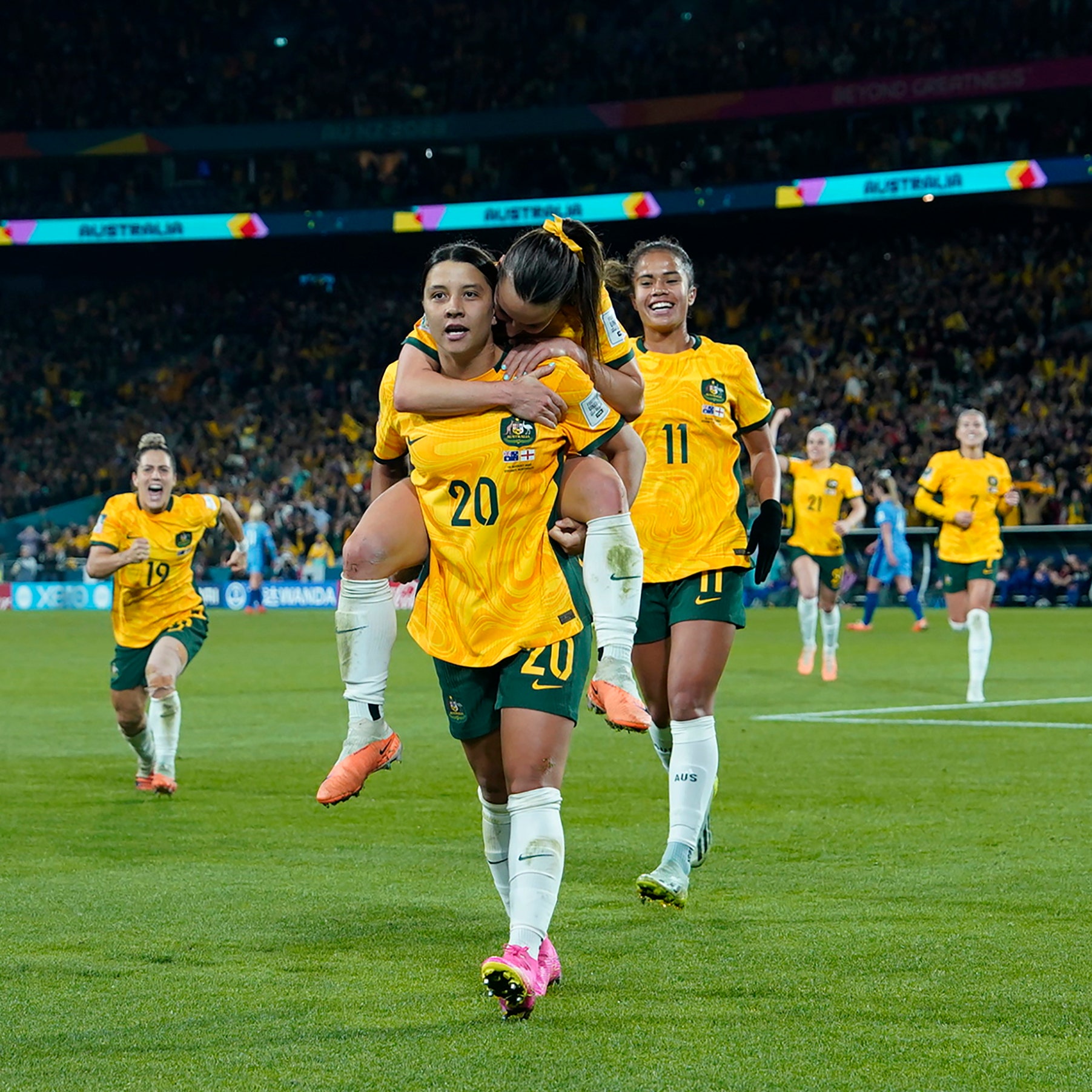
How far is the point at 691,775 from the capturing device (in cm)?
648

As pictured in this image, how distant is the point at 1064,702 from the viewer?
1444 cm

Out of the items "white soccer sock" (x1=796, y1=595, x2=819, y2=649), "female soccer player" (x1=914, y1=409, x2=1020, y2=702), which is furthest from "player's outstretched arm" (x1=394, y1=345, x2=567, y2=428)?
"white soccer sock" (x1=796, y1=595, x2=819, y2=649)

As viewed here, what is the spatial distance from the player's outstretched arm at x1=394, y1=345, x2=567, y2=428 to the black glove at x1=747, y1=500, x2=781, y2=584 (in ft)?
6.87

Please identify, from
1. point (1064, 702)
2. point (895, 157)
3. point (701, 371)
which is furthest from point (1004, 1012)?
point (895, 157)

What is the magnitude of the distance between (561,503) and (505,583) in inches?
14.3

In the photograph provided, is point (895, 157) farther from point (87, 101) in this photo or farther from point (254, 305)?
point (87, 101)

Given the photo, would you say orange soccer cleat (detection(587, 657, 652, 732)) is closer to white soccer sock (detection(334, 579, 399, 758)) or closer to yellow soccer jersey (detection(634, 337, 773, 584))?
white soccer sock (detection(334, 579, 399, 758))

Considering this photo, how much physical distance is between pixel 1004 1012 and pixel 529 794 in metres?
1.43

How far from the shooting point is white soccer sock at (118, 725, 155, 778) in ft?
32.2

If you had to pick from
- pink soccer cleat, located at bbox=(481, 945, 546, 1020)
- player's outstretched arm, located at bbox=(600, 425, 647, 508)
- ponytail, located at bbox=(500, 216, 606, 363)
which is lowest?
pink soccer cleat, located at bbox=(481, 945, 546, 1020)

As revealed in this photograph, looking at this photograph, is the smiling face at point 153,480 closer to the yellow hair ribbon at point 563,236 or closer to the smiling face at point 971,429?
the yellow hair ribbon at point 563,236

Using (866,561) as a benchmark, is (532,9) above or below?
above

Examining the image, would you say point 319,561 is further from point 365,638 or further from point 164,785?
point 365,638

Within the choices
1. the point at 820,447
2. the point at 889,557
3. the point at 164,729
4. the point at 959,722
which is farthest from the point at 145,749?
the point at 889,557
